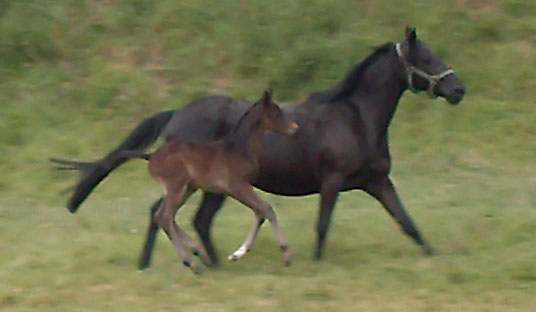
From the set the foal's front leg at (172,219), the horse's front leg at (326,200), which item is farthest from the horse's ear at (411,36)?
the foal's front leg at (172,219)

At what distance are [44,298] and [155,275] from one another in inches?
36.7

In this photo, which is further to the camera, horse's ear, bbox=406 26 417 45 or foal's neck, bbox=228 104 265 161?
horse's ear, bbox=406 26 417 45

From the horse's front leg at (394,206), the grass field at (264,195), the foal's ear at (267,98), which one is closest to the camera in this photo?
the grass field at (264,195)

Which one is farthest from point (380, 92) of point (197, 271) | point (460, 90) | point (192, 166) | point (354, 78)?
point (197, 271)

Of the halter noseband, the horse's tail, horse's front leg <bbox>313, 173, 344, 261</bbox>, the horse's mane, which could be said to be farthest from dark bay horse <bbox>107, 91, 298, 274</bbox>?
the halter noseband

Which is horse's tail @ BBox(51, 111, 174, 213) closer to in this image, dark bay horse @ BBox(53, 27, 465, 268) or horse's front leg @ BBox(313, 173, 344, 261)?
dark bay horse @ BBox(53, 27, 465, 268)

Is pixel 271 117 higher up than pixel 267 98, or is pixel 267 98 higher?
pixel 267 98

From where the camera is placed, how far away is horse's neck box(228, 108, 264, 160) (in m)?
7.66

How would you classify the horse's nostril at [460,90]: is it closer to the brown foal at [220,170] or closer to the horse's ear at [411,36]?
the horse's ear at [411,36]

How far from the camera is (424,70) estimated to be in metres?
8.27

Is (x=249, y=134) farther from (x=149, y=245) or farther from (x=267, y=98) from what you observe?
(x=149, y=245)

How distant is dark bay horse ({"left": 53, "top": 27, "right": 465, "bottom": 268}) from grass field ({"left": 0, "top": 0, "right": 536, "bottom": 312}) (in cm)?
54

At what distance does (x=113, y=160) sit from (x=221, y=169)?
1.01 metres

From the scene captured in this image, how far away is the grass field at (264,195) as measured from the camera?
23.6 ft
